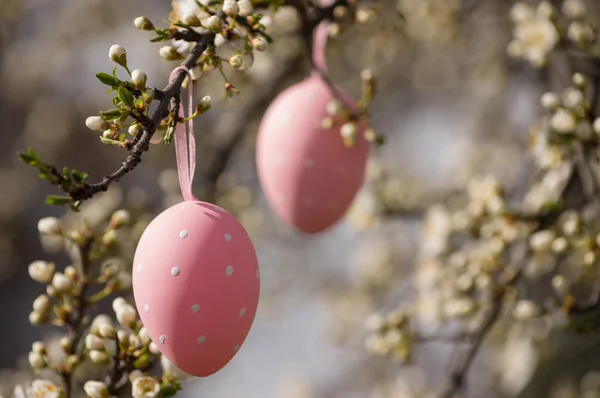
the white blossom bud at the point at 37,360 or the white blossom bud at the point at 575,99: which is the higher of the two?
the white blossom bud at the point at 575,99

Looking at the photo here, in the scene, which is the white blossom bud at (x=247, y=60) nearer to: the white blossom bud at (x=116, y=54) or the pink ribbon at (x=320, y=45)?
the white blossom bud at (x=116, y=54)

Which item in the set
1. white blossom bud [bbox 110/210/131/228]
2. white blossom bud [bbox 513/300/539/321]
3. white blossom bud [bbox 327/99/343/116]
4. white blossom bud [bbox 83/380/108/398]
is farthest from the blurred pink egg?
white blossom bud [bbox 83/380/108/398]

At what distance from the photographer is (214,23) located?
112 cm

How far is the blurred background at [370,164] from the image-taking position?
8.46 ft

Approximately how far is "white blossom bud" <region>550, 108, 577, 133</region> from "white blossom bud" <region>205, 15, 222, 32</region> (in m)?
0.82

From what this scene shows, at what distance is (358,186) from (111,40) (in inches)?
111

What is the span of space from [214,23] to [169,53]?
0.11 metres

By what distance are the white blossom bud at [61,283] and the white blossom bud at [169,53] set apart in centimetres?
47

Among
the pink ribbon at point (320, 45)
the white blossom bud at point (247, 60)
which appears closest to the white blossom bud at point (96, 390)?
the white blossom bud at point (247, 60)

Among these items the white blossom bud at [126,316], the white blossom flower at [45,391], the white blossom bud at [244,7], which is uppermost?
the white blossom bud at [244,7]

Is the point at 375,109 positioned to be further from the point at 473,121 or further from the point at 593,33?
the point at 593,33

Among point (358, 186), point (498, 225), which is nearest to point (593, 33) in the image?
point (498, 225)

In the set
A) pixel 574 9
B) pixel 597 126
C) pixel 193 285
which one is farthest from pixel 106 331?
pixel 574 9

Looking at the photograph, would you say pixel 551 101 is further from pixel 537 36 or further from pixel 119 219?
pixel 119 219
